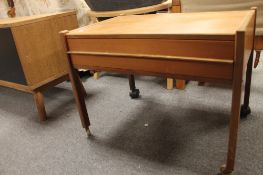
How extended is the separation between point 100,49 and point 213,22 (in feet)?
1.40

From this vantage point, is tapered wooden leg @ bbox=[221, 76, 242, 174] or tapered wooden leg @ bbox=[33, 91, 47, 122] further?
tapered wooden leg @ bbox=[33, 91, 47, 122]

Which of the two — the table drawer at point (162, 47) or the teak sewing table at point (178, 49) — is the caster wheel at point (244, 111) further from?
the table drawer at point (162, 47)

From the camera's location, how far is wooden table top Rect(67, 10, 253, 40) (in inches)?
28.7

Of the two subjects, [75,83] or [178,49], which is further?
[75,83]

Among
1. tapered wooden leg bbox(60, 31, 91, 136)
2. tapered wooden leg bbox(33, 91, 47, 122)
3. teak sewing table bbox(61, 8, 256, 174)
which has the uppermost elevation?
teak sewing table bbox(61, 8, 256, 174)

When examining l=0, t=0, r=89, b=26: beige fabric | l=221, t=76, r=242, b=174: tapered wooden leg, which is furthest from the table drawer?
l=0, t=0, r=89, b=26: beige fabric

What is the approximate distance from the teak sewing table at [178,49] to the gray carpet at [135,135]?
0.70ft

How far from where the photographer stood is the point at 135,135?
4.11 ft

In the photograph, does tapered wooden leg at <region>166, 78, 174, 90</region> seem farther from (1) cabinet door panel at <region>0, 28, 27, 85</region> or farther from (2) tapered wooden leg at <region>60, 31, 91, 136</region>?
(1) cabinet door panel at <region>0, 28, 27, 85</region>

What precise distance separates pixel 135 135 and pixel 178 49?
617 mm

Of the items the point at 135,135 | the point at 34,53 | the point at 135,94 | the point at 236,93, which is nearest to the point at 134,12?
the point at 135,94

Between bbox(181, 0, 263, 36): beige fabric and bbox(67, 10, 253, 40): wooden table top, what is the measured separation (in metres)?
0.32

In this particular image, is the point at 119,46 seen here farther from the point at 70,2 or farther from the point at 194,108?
the point at 70,2

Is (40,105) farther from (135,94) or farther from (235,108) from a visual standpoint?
(235,108)
